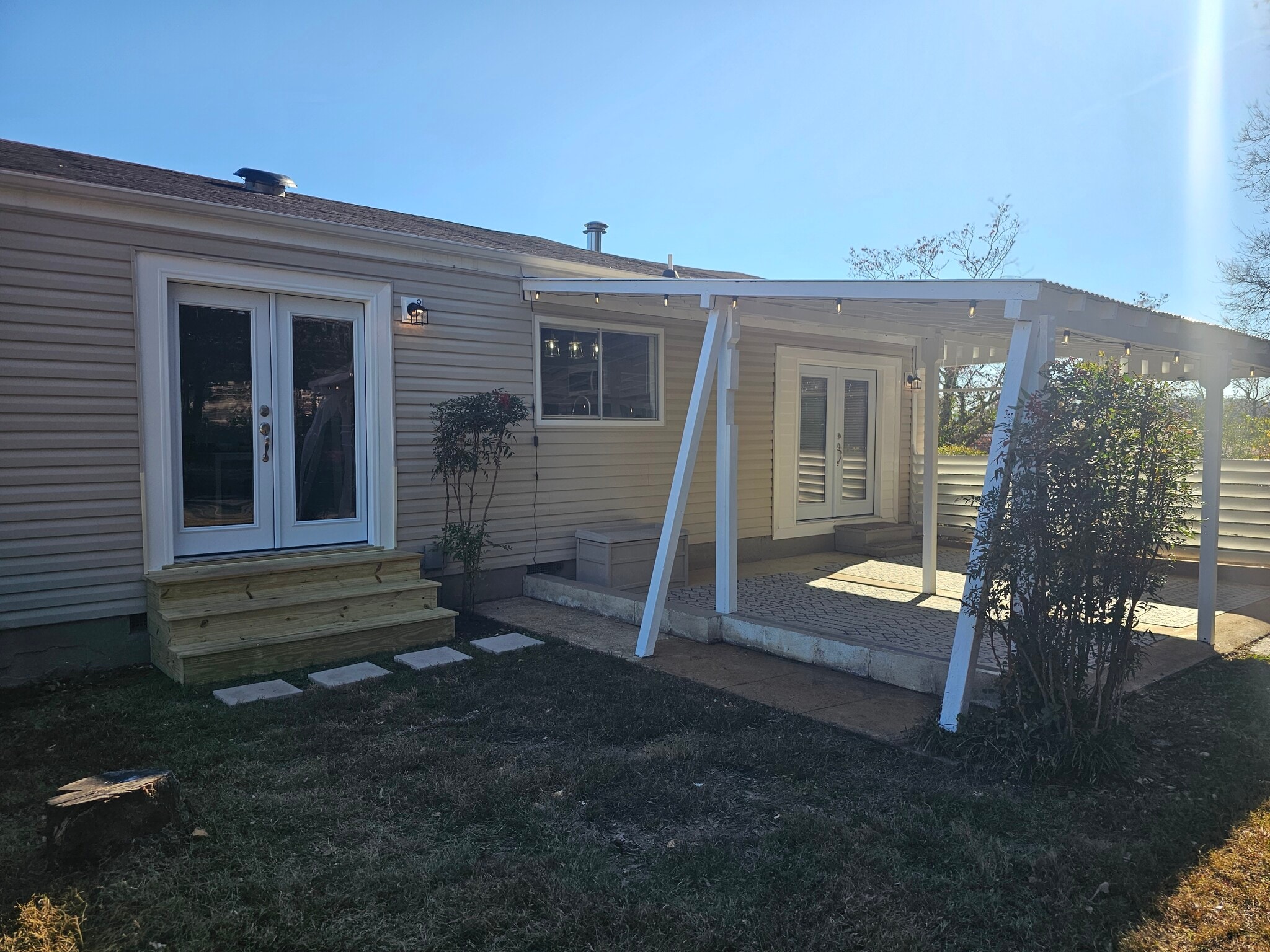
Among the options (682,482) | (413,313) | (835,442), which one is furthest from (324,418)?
(835,442)

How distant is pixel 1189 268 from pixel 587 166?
13.4 m

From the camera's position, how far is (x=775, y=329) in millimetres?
9172

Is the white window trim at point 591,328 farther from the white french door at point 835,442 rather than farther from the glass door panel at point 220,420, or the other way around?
the glass door panel at point 220,420

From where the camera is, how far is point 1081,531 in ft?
11.6

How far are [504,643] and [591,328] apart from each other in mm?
3313

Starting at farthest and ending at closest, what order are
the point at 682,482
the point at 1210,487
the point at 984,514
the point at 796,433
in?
the point at 796,433 < the point at 1210,487 < the point at 682,482 < the point at 984,514

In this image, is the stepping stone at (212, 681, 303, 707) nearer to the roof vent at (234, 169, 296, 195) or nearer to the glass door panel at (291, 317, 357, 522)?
the glass door panel at (291, 317, 357, 522)

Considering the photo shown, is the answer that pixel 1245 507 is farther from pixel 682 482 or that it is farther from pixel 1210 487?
pixel 682 482

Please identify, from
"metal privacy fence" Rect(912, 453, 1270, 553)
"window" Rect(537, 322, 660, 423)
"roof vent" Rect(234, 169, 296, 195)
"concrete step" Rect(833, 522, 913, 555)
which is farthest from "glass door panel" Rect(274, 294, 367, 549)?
"concrete step" Rect(833, 522, 913, 555)

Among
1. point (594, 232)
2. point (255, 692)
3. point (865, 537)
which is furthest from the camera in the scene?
point (594, 232)

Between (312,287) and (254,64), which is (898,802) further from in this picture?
(254,64)

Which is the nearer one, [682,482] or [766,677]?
[766,677]

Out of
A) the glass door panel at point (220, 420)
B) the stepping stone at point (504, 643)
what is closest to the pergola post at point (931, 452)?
the stepping stone at point (504, 643)

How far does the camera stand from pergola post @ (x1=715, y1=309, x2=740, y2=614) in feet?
18.7
